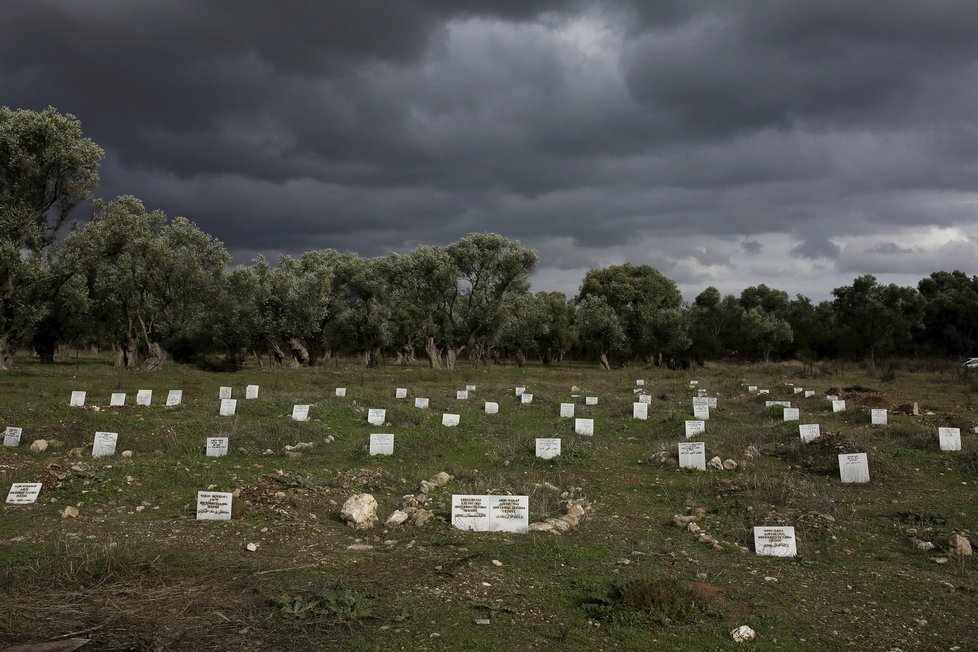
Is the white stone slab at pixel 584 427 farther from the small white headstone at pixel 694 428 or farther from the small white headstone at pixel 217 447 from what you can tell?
the small white headstone at pixel 217 447

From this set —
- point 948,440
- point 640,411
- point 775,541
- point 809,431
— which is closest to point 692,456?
point 809,431

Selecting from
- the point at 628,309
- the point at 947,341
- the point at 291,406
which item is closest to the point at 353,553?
the point at 291,406

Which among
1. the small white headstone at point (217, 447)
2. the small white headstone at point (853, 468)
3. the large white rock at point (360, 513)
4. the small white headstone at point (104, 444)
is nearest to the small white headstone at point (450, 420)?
the small white headstone at point (217, 447)

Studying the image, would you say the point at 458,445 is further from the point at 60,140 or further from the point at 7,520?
the point at 60,140

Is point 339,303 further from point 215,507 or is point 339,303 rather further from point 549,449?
point 215,507

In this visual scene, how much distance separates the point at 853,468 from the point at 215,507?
13571 millimetres

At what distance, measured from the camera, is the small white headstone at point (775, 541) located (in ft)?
33.1

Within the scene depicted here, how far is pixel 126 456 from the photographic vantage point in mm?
15891

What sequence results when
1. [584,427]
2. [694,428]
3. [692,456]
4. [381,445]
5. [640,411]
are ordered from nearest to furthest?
[692,456] → [381,445] → [694,428] → [584,427] → [640,411]

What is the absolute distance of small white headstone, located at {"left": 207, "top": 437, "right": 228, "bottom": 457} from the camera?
650 inches

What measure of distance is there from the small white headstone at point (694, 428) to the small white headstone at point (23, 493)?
655 inches

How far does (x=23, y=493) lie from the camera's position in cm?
1199

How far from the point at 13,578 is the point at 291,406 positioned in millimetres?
16974

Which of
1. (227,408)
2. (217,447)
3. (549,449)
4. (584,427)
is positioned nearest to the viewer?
(217,447)
